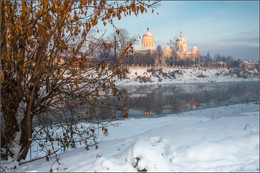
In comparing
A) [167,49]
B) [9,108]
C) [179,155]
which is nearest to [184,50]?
[167,49]

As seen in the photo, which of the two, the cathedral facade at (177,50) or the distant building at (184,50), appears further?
the distant building at (184,50)

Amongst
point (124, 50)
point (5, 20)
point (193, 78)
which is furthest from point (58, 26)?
point (193, 78)

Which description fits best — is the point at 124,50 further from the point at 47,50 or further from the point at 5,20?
the point at 5,20

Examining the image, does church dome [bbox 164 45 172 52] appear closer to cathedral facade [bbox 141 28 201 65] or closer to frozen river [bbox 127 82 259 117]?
cathedral facade [bbox 141 28 201 65]

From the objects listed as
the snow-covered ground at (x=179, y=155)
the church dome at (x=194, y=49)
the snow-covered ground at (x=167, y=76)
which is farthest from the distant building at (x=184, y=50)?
the snow-covered ground at (x=179, y=155)

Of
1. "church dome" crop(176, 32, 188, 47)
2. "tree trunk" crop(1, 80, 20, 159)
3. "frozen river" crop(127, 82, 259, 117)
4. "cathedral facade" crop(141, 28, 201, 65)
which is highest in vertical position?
"church dome" crop(176, 32, 188, 47)

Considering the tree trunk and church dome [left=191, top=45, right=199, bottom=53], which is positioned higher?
church dome [left=191, top=45, right=199, bottom=53]

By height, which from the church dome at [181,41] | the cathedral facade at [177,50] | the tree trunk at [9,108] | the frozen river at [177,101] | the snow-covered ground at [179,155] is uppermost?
the church dome at [181,41]

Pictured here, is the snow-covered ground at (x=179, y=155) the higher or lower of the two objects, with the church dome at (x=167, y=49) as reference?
lower

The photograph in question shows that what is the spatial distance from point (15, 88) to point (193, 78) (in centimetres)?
5348

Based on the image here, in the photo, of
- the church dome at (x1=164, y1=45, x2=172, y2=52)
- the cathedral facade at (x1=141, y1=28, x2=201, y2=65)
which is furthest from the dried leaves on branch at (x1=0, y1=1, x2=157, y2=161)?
the church dome at (x1=164, y1=45, x2=172, y2=52)

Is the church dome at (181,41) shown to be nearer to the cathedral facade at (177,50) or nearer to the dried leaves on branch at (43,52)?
the cathedral facade at (177,50)

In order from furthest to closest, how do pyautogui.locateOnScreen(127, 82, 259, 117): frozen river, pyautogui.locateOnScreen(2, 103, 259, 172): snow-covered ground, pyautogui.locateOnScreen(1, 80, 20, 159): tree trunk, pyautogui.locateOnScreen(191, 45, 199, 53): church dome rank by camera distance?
pyautogui.locateOnScreen(191, 45, 199, 53): church dome < pyautogui.locateOnScreen(127, 82, 259, 117): frozen river < pyautogui.locateOnScreen(1, 80, 20, 159): tree trunk < pyautogui.locateOnScreen(2, 103, 259, 172): snow-covered ground

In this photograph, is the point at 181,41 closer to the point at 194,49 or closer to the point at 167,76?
the point at 194,49
